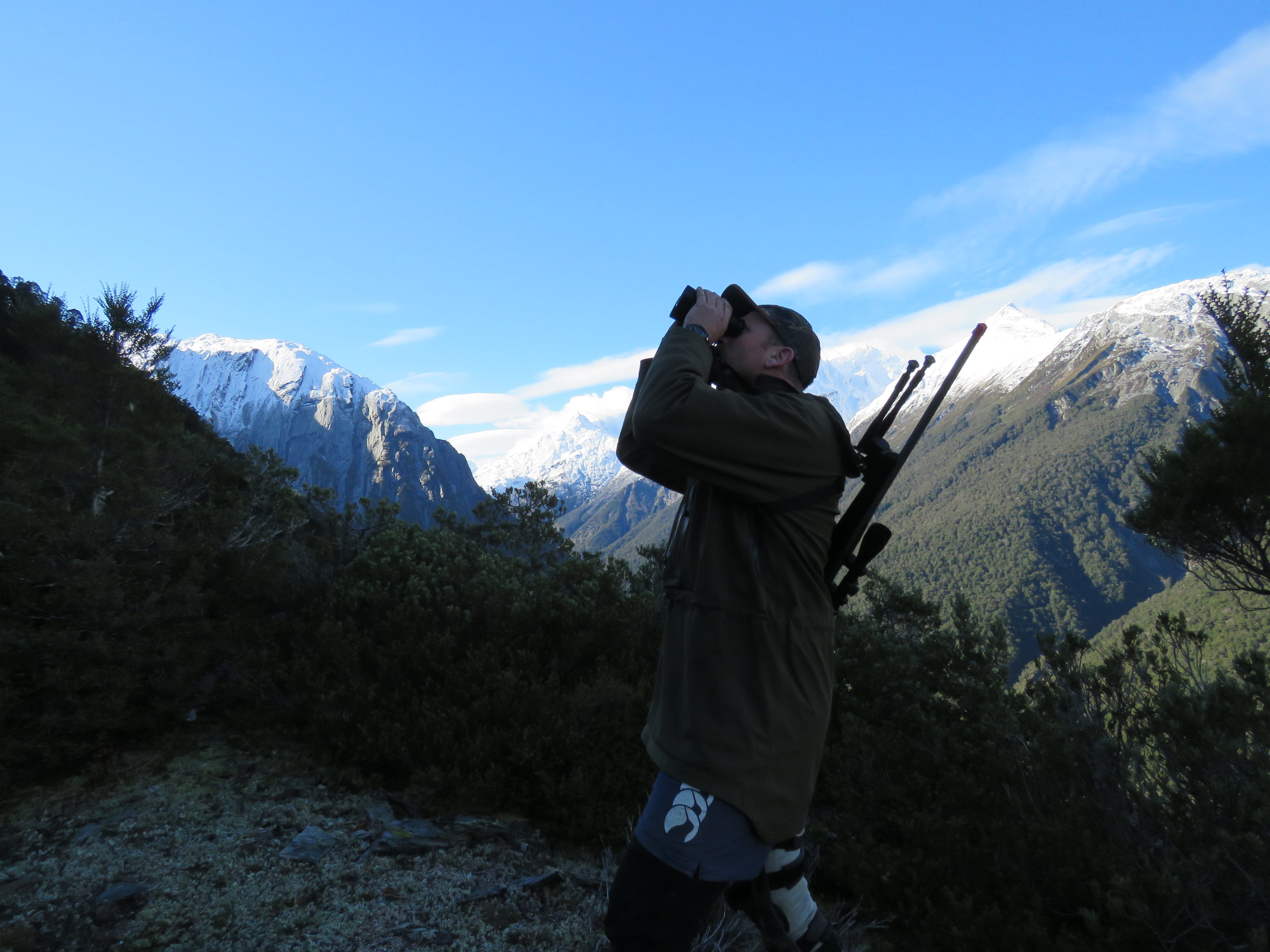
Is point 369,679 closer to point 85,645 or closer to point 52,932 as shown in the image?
point 85,645

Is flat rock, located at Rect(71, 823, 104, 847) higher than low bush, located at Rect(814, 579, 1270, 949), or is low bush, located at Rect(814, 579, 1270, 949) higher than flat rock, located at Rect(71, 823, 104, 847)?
low bush, located at Rect(814, 579, 1270, 949)

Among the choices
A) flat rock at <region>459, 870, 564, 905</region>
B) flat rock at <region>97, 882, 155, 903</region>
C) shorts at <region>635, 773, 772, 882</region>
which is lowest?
flat rock at <region>459, 870, 564, 905</region>

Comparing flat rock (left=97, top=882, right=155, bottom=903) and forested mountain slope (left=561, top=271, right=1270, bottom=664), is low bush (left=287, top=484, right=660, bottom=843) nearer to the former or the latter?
flat rock (left=97, top=882, right=155, bottom=903)

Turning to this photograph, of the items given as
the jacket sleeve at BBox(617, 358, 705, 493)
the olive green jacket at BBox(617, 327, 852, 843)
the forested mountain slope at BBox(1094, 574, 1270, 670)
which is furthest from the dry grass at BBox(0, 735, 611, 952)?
the forested mountain slope at BBox(1094, 574, 1270, 670)

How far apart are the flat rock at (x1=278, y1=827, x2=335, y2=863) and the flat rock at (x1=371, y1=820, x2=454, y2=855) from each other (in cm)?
28

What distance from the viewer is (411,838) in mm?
4105

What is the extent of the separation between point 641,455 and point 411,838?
11.5 feet

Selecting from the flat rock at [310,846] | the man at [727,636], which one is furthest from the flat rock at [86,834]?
the man at [727,636]

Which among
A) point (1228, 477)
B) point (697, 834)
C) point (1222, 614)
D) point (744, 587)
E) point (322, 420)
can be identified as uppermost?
point (322, 420)

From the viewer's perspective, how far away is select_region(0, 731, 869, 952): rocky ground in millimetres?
3201

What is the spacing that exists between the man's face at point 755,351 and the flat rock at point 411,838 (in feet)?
11.9

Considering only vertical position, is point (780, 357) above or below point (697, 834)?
above

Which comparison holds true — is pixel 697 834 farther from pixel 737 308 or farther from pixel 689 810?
pixel 737 308

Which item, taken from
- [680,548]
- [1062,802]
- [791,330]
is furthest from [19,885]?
[1062,802]
